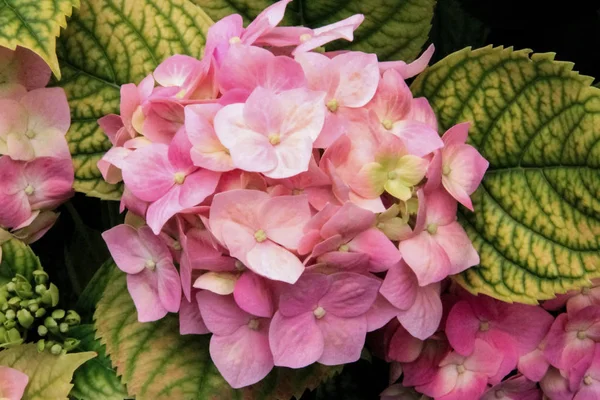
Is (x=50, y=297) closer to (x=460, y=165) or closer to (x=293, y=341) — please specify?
(x=293, y=341)

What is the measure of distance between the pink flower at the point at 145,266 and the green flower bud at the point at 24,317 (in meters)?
0.09

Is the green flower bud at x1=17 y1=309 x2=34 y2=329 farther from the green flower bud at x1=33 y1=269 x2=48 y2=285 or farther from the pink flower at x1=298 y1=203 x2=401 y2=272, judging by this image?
the pink flower at x1=298 y1=203 x2=401 y2=272

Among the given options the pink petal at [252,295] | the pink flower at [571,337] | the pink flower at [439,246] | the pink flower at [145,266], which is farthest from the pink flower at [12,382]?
the pink flower at [571,337]

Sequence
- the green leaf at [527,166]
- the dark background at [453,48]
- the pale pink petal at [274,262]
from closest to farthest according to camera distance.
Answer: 1. the pale pink petal at [274,262]
2. the green leaf at [527,166]
3. the dark background at [453,48]

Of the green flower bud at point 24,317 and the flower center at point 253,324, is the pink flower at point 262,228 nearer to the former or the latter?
the flower center at point 253,324

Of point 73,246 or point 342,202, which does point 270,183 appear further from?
point 73,246

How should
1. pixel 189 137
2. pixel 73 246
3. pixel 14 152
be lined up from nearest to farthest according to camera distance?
pixel 189 137, pixel 14 152, pixel 73 246

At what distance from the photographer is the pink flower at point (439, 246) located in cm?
59

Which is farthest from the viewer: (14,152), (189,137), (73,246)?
(73,246)

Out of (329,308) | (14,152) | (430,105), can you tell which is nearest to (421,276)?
(329,308)

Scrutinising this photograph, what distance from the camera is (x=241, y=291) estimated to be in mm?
564

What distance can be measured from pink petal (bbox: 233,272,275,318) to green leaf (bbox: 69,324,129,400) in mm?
165

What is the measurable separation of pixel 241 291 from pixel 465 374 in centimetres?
22

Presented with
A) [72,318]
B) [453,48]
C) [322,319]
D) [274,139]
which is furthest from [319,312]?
[453,48]
